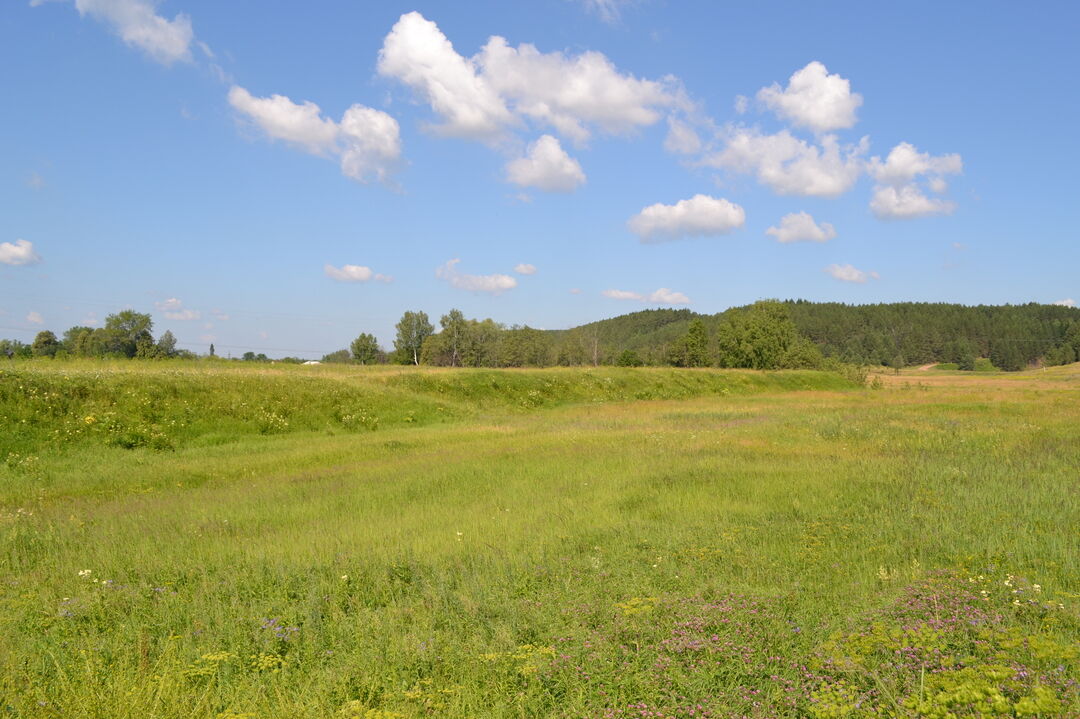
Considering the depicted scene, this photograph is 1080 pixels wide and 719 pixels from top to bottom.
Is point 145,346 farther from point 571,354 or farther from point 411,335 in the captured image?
point 571,354

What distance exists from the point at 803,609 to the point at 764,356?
92.7 meters

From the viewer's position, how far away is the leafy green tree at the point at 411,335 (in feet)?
421

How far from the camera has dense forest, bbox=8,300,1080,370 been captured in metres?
74.5

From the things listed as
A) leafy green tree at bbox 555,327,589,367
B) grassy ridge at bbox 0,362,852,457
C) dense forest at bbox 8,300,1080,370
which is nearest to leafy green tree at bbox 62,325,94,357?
dense forest at bbox 8,300,1080,370

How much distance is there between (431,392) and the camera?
35.9 m

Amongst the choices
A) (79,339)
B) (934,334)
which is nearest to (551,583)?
(79,339)

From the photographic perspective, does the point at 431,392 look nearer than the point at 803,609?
No

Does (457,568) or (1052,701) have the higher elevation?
(1052,701)

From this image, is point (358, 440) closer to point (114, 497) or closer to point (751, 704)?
point (114, 497)

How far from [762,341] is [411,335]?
237 ft

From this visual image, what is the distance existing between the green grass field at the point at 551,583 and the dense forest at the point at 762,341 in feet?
87.1

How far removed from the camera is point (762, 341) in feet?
304

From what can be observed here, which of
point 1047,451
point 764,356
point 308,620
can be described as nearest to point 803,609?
point 308,620

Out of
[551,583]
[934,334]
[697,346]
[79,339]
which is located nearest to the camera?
[551,583]
